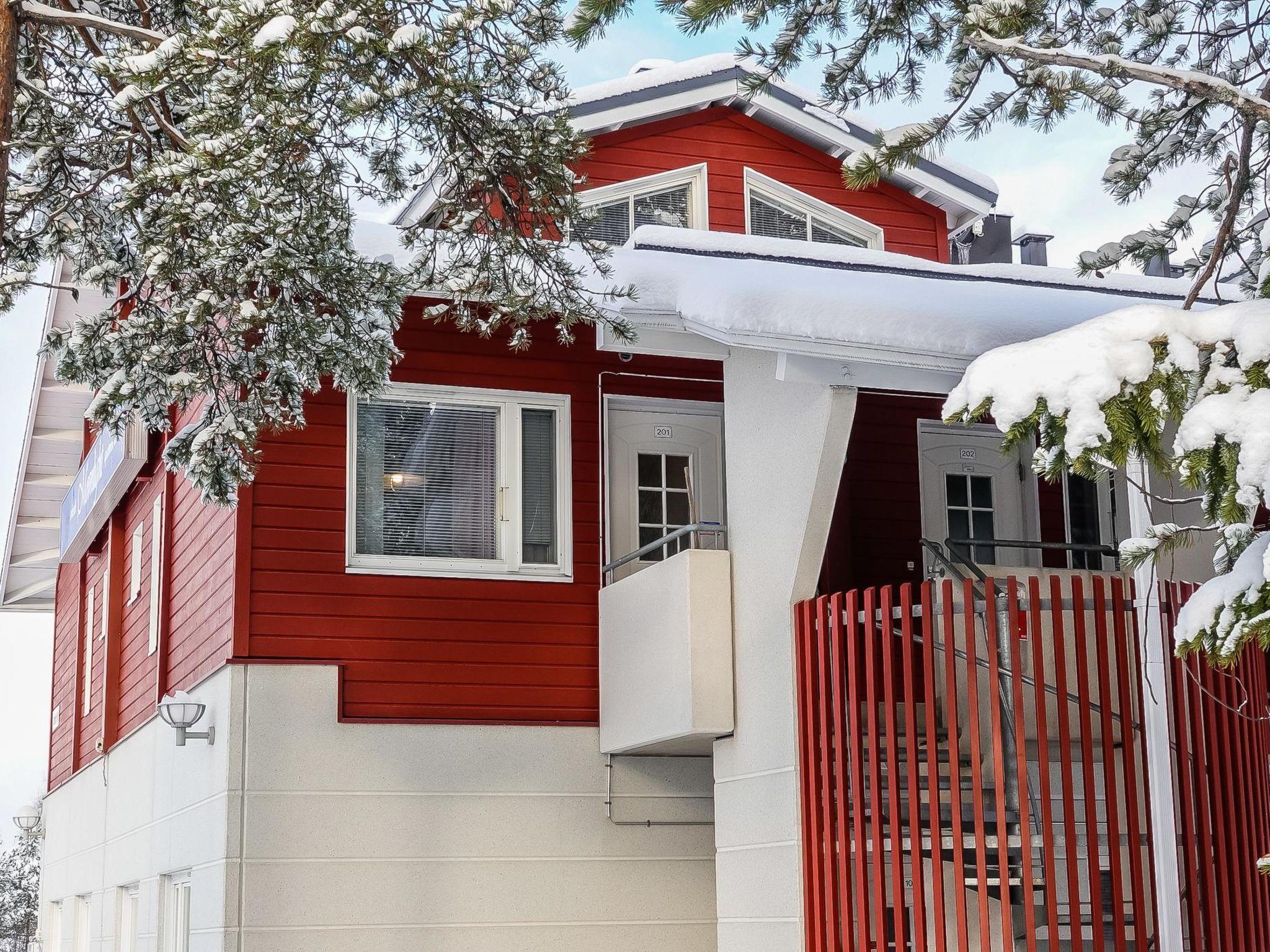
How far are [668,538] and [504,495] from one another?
1520 millimetres

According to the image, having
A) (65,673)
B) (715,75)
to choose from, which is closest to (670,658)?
(715,75)

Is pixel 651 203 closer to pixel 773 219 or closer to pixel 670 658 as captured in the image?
pixel 773 219

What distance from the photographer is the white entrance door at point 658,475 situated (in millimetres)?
10602

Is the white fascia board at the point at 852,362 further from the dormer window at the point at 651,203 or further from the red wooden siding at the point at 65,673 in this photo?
the red wooden siding at the point at 65,673

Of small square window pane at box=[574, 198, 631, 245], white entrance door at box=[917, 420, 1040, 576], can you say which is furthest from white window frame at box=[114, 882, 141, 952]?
white entrance door at box=[917, 420, 1040, 576]

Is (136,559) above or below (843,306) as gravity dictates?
below

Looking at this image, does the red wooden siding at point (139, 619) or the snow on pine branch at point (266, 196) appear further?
the red wooden siding at point (139, 619)

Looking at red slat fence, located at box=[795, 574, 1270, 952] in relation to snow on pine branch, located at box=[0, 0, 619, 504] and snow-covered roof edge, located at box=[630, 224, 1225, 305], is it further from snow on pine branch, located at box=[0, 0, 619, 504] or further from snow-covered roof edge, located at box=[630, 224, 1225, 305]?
snow-covered roof edge, located at box=[630, 224, 1225, 305]

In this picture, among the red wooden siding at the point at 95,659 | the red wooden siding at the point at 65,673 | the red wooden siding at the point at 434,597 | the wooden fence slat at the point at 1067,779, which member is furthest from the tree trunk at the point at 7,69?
the red wooden siding at the point at 65,673

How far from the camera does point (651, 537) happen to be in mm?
10688

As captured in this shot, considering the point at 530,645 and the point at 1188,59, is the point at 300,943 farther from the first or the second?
the point at 1188,59

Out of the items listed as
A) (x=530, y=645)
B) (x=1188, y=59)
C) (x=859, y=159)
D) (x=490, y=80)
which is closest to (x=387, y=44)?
(x=490, y=80)

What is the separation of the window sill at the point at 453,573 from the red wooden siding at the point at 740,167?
4018mm

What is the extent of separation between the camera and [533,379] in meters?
10.4
